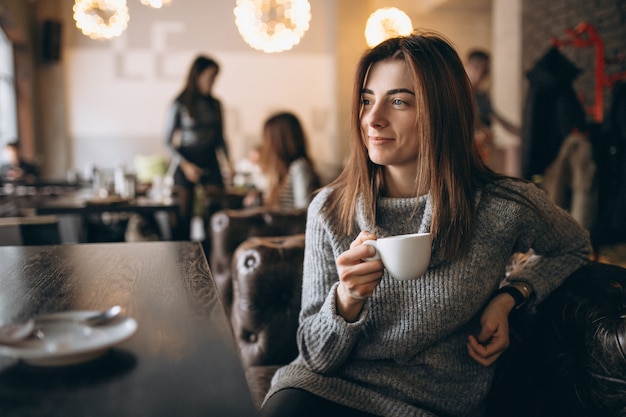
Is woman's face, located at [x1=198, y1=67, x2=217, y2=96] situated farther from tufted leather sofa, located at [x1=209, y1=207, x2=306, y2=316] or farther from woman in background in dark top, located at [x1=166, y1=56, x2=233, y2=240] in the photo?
tufted leather sofa, located at [x1=209, y1=207, x2=306, y2=316]

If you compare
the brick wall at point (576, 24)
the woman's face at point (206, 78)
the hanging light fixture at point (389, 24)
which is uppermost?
the hanging light fixture at point (389, 24)

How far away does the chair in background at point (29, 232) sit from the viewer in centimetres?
212

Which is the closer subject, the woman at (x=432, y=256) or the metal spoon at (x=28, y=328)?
the metal spoon at (x=28, y=328)

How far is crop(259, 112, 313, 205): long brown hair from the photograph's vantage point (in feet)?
11.0

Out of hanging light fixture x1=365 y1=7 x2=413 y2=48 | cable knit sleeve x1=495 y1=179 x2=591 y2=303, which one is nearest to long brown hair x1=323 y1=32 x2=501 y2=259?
cable knit sleeve x1=495 y1=179 x2=591 y2=303

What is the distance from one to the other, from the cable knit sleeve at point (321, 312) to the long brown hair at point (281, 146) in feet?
6.56

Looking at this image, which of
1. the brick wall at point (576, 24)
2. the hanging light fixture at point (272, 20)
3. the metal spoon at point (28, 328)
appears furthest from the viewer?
the hanging light fixture at point (272, 20)

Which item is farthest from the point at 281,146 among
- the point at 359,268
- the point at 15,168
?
the point at 15,168

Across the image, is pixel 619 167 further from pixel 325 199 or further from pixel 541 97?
pixel 325 199

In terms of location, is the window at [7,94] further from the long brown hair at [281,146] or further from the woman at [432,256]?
the woman at [432,256]

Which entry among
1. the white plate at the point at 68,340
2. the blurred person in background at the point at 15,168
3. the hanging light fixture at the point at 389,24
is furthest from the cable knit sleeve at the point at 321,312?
the blurred person in background at the point at 15,168

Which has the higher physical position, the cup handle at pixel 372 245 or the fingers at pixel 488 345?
the cup handle at pixel 372 245

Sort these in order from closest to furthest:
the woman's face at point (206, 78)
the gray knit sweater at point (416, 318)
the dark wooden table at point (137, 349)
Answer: the dark wooden table at point (137, 349) → the gray knit sweater at point (416, 318) → the woman's face at point (206, 78)

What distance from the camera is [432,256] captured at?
1.23 meters
